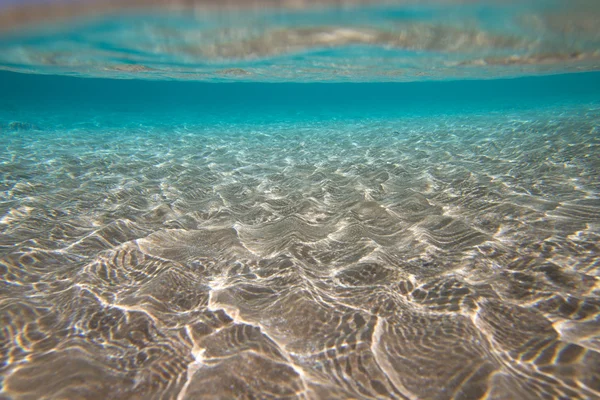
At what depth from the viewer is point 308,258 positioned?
15.3 feet

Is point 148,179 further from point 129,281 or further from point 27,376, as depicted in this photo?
point 27,376

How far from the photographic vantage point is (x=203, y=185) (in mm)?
8883

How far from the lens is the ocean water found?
8.81 ft

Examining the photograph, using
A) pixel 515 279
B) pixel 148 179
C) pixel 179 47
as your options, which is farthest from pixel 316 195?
pixel 179 47

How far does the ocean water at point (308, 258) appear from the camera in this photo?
106 inches

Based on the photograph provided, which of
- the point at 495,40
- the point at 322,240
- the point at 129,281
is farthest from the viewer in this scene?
the point at 495,40

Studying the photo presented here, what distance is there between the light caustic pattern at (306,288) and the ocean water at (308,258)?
0.08ft

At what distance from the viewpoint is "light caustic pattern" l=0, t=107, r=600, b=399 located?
2631 millimetres

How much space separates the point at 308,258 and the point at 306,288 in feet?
2.83

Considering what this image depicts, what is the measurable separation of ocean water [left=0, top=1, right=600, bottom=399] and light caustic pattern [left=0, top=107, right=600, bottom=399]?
3cm

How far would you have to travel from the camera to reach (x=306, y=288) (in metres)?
3.83

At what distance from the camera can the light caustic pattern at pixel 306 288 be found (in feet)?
8.63

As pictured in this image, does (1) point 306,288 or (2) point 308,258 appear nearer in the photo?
(1) point 306,288

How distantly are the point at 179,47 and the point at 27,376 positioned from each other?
13.3 metres
